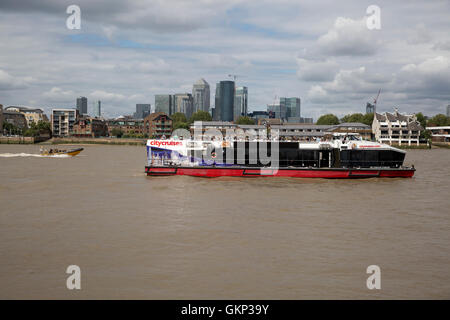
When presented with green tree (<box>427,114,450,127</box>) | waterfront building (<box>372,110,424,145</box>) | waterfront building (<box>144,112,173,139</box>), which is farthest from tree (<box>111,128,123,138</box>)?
green tree (<box>427,114,450,127</box>)

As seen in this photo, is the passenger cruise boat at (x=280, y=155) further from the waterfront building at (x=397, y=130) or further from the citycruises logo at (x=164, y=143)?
the waterfront building at (x=397, y=130)

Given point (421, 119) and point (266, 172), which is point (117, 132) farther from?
point (266, 172)

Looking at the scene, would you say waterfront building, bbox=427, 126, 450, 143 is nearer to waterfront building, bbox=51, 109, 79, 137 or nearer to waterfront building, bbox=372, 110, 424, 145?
waterfront building, bbox=372, 110, 424, 145

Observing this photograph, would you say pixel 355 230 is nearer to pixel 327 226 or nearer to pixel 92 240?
pixel 327 226

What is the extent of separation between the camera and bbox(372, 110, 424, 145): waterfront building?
142 metres

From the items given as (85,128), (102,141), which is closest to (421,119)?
(102,141)

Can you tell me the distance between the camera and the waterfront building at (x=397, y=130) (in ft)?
467

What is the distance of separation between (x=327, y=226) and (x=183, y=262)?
317 inches

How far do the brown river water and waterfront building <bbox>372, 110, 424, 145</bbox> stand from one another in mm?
120718

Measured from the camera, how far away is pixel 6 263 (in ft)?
43.9

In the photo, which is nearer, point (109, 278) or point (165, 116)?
point (109, 278)

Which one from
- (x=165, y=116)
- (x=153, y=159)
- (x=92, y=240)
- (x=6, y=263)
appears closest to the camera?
(x=6, y=263)

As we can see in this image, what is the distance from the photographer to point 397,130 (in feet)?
471
